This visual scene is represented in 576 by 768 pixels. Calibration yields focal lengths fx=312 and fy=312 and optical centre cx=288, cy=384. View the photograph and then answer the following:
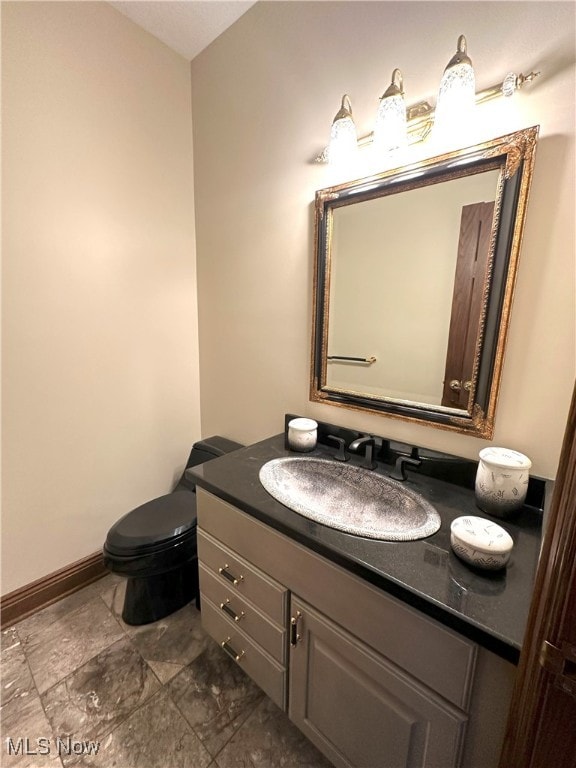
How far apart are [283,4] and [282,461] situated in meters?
1.71

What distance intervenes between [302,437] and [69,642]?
1.30 metres

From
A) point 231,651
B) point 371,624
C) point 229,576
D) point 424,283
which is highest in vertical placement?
point 424,283

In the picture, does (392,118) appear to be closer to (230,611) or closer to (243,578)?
(243,578)

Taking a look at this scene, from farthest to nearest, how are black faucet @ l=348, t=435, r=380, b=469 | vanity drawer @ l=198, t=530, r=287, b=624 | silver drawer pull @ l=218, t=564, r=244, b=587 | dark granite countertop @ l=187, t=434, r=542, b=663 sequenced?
1. black faucet @ l=348, t=435, r=380, b=469
2. silver drawer pull @ l=218, t=564, r=244, b=587
3. vanity drawer @ l=198, t=530, r=287, b=624
4. dark granite countertop @ l=187, t=434, r=542, b=663

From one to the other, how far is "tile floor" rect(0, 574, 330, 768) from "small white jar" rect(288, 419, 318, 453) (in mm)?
889

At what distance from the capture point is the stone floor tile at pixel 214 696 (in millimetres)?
1013

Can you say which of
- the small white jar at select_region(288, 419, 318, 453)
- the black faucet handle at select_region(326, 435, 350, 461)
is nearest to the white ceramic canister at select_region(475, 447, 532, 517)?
the black faucet handle at select_region(326, 435, 350, 461)

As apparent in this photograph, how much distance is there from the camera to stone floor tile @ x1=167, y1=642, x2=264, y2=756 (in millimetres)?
1013

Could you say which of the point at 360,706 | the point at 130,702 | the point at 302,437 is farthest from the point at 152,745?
the point at 302,437

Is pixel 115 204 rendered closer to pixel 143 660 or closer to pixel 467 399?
pixel 467 399

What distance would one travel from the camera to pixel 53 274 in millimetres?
1302

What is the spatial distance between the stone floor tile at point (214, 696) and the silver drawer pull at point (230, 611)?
1.08ft

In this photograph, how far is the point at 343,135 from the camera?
1.03 m

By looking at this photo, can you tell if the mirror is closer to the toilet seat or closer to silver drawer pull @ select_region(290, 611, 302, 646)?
silver drawer pull @ select_region(290, 611, 302, 646)
